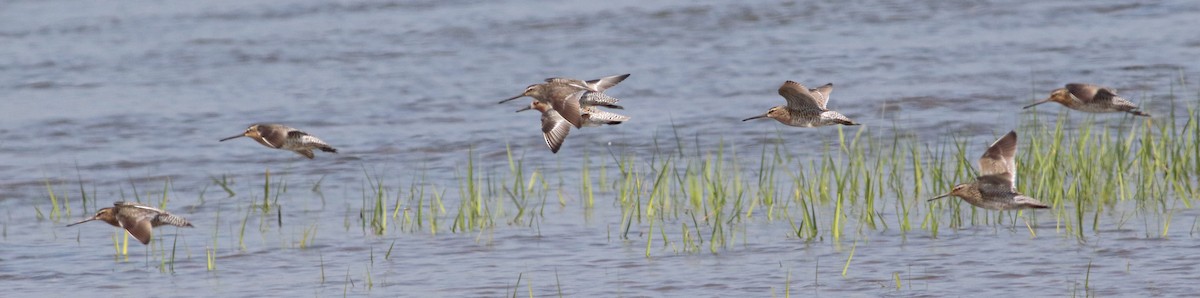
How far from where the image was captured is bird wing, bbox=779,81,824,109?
851cm

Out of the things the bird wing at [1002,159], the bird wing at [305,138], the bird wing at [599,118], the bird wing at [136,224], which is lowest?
the bird wing at [136,224]

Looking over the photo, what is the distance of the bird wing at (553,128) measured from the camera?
8.87 metres

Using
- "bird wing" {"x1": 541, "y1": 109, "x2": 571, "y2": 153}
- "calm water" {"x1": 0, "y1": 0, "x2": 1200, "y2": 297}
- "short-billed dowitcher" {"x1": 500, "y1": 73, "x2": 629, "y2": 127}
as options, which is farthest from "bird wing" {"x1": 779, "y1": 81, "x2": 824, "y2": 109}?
"bird wing" {"x1": 541, "y1": 109, "x2": 571, "y2": 153}

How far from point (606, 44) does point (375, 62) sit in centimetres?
288

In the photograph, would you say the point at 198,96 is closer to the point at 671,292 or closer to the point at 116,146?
the point at 116,146

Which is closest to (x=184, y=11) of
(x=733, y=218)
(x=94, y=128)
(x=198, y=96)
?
(x=198, y=96)

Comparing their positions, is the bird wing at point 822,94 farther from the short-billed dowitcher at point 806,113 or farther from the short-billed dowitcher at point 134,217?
the short-billed dowitcher at point 134,217

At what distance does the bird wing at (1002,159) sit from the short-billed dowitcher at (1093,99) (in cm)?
72

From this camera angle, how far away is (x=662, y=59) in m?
20.5

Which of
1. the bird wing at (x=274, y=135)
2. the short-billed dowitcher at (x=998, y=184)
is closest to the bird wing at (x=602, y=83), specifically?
the bird wing at (x=274, y=135)

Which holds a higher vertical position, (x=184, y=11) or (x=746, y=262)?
(x=184, y=11)

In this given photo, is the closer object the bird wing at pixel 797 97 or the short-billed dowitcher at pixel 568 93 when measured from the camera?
the bird wing at pixel 797 97

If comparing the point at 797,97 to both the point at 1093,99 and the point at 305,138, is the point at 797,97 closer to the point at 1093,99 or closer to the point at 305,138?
the point at 1093,99

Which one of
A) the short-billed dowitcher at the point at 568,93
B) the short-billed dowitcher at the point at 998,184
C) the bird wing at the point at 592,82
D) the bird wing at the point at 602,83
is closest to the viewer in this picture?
the short-billed dowitcher at the point at 998,184
